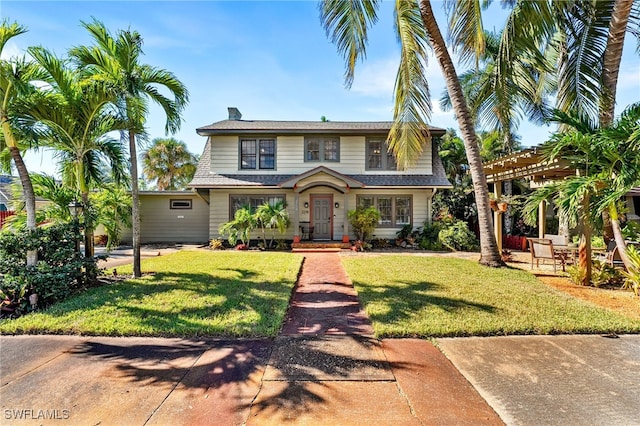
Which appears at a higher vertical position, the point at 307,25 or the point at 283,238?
the point at 307,25

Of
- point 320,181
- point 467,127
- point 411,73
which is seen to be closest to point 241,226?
point 320,181

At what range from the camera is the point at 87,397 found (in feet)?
8.96

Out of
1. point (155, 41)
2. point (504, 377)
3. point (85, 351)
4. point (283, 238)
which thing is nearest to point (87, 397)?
point (85, 351)

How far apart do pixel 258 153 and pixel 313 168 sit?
2.98m

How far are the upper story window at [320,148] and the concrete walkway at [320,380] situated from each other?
11138 millimetres

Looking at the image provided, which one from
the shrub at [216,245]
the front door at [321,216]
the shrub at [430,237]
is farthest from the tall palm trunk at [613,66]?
the shrub at [216,245]

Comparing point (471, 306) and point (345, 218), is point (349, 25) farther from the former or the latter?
point (345, 218)

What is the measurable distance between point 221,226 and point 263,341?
10257mm

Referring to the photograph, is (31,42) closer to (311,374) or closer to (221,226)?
(311,374)

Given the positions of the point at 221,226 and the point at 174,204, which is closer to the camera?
the point at 221,226

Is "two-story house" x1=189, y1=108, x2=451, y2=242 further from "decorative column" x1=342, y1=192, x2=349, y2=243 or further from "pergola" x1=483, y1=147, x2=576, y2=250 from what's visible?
"pergola" x1=483, y1=147, x2=576, y2=250

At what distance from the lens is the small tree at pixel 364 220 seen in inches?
511

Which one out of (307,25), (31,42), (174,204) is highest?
(307,25)

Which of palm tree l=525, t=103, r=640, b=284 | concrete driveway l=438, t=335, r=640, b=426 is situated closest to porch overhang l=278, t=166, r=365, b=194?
palm tree l=525, t=103, r=640, b=284
